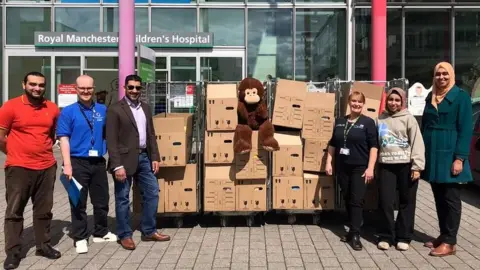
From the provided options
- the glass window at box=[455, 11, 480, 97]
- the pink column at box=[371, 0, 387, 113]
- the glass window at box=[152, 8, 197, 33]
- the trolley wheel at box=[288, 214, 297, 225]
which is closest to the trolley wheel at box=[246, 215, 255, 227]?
the trolley wheel at box=[288, 214, 297, 225]

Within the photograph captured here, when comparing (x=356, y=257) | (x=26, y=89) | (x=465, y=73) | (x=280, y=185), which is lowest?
(x=356, y=257)

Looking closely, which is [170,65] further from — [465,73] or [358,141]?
[358,141]

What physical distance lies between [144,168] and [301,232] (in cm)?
211

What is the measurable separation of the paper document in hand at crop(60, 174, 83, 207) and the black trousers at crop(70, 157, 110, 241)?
8 cm

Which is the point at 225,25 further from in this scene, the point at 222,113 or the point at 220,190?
the point at 220,190

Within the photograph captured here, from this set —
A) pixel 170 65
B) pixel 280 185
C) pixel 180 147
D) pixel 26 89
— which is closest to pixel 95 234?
pixel 180 147

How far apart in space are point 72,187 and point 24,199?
0.50 meters

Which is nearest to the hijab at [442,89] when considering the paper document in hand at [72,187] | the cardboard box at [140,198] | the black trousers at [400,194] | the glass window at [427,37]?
the black trousers at [400,194]

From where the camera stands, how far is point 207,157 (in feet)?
20.6

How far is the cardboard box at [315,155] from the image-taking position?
6.30 meters

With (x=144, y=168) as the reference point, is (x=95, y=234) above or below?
below

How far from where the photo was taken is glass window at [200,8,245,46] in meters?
16.5

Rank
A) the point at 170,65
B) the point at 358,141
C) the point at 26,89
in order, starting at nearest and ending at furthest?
1. the point at 26,89
2. the point at 358,141
3. the point at 170,65

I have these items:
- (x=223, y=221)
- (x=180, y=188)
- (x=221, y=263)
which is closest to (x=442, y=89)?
(x=221, y=263)
